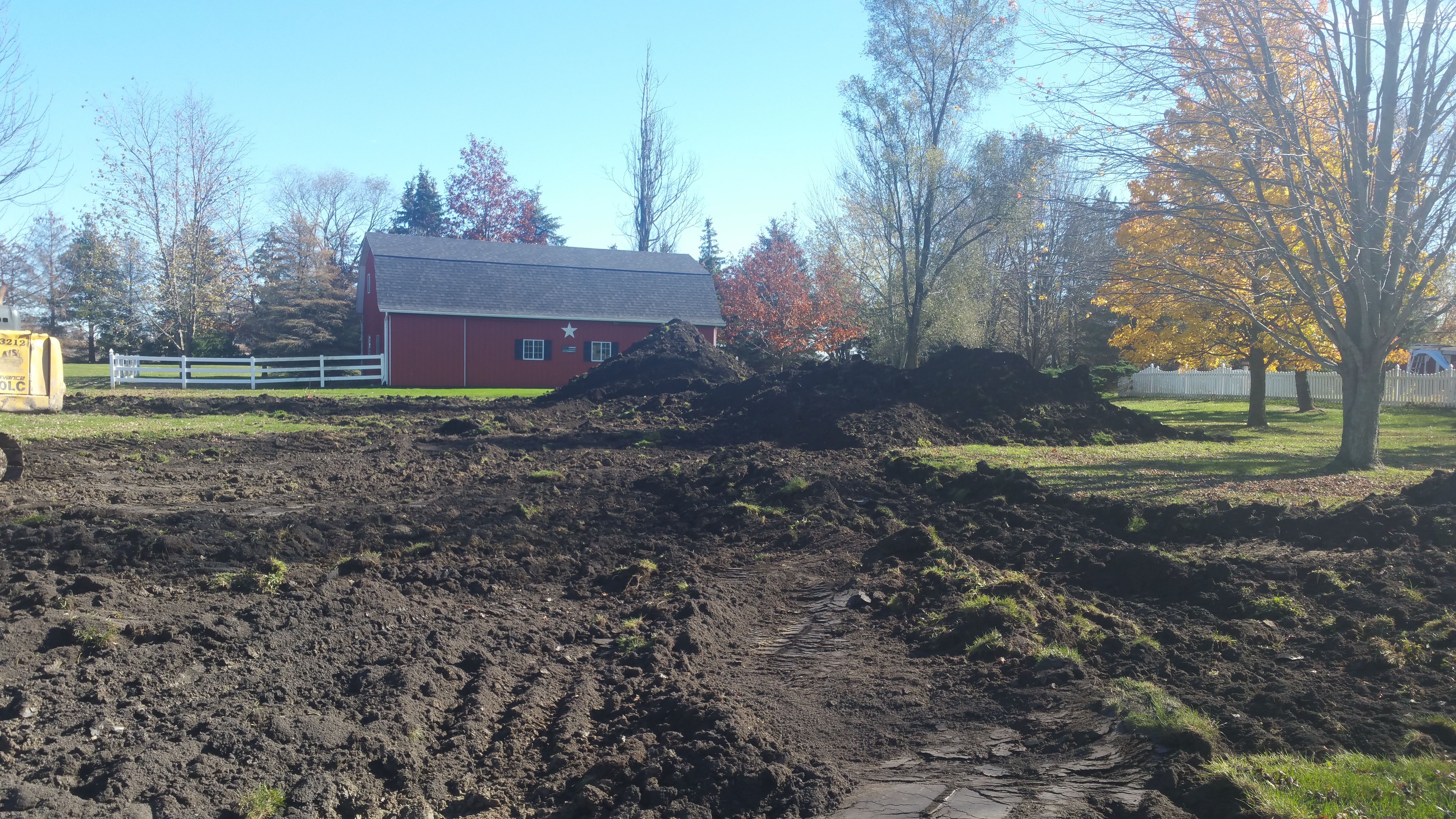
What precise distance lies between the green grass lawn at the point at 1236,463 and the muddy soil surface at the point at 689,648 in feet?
4.39

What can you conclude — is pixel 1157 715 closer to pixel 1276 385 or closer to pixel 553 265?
pixel 1276 385

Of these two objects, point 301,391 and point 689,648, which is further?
point 301,391

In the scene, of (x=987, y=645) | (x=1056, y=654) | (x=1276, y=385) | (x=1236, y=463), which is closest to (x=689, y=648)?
(x=987, y=645)

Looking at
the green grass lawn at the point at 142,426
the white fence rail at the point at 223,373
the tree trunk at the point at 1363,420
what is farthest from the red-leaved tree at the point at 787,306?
the tree trunk at the point at 1363,420

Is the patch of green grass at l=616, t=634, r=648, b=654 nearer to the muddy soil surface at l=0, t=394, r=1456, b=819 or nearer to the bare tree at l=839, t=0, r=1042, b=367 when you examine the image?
the muddy soil surface at l=0, t=394, r=1456, b=819

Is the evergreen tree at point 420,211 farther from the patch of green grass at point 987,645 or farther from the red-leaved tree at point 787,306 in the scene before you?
the patch of green grass at point 987,645

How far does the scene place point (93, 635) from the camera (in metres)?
5.25

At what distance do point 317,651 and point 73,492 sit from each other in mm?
6906

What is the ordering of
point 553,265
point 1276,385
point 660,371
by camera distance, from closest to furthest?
point 660,371 → point 1276,385 → point 553,265

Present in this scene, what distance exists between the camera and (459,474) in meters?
12.9

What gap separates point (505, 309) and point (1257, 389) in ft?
89.5

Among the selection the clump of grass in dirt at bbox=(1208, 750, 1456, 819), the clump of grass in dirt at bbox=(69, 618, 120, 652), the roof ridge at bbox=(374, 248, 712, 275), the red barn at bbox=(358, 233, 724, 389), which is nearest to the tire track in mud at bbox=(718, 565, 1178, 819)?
the clump of grass in dirt at bbox=(1208, 750, 1456, 819)

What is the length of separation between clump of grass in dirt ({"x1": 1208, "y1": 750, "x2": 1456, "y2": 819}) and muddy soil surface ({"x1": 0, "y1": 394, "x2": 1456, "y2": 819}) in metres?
0.14

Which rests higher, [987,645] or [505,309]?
[505,309]
